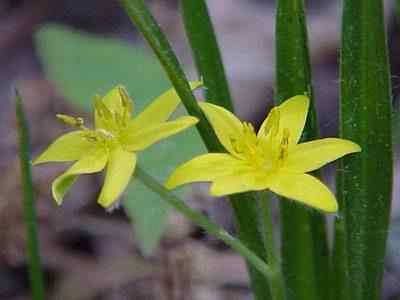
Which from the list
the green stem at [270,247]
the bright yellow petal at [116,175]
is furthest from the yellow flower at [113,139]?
the green stem at [270,247]

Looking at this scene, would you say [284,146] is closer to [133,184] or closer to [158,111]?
[158,111]

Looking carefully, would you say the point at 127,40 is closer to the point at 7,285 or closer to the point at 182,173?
the point at 7,285

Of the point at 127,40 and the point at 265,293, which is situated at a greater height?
the point at 127,40

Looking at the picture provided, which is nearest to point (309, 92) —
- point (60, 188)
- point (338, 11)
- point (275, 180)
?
point (275, 180)

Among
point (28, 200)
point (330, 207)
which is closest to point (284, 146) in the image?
point (330, 207)

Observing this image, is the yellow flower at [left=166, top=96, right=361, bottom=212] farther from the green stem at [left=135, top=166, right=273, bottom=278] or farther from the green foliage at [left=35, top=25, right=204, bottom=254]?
the green foliage at [left=35, top=25, right=204, bottom=254]
